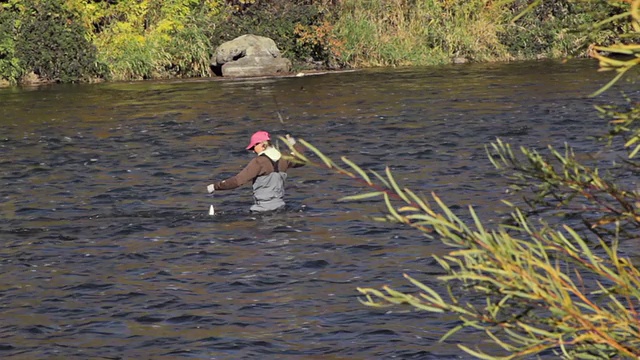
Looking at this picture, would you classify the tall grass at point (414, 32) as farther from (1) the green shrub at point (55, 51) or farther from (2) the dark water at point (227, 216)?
(1) the green shrub at point (55, 51)

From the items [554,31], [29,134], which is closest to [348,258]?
[29,134]

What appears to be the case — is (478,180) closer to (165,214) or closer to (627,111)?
(165,214)

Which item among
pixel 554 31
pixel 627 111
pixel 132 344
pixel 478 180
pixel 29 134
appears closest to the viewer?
pixel 627 111

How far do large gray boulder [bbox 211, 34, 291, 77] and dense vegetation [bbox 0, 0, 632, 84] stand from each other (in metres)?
0.85

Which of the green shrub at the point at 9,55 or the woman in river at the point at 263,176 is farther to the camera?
the green shrub at the point at 9,55

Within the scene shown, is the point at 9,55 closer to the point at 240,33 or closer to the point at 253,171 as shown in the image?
the point at 240,33

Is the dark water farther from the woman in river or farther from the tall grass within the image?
the tall grass

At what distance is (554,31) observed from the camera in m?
42.2

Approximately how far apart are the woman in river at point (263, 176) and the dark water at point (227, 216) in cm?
27

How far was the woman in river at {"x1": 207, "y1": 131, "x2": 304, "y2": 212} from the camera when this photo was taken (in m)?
15.1

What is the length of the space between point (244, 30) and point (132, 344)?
31.0 meters

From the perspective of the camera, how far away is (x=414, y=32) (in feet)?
135

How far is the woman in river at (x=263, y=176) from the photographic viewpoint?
15094 mm

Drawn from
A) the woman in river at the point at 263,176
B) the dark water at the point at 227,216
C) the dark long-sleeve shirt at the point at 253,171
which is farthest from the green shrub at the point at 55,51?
the dark long-sleeve shirt at the point at 253,171
